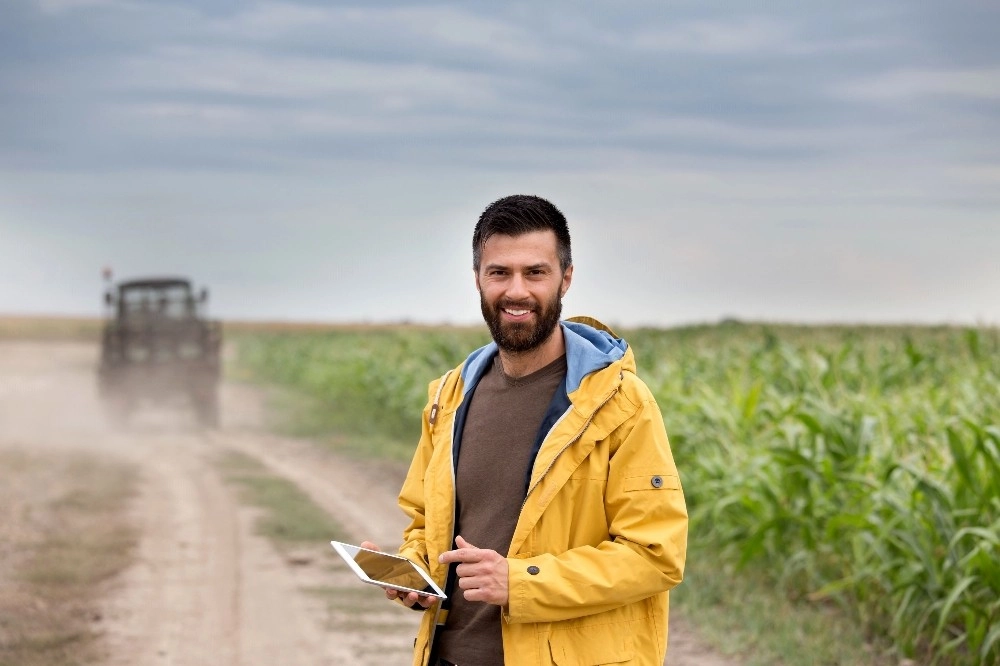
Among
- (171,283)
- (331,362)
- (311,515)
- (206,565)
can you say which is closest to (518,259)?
(206,565)

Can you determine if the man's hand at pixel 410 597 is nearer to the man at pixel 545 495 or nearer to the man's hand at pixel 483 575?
the man at pixel 545 495

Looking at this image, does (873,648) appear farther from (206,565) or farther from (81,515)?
(81,515)

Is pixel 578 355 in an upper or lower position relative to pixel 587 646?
upper

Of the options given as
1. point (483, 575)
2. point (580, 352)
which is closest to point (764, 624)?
point (580, 352)

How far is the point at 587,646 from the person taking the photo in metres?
2.66

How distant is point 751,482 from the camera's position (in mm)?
8031

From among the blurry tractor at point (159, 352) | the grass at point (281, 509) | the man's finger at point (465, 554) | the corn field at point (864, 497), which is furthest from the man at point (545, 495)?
the blurry tractor at point (159, 352)

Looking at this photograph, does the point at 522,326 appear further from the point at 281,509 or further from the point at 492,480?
the point at 281,509

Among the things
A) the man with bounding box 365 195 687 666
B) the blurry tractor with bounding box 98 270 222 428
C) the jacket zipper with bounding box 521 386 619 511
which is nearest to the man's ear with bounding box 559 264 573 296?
the man with bounding box 365 195 687 666

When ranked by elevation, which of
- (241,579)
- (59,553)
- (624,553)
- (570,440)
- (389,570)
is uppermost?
(570,440)

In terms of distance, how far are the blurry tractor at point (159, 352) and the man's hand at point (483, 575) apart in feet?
60.2

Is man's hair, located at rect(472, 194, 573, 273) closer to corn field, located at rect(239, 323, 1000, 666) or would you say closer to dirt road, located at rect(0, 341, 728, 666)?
corn field, located at rect(239, 323, 1000, 666)

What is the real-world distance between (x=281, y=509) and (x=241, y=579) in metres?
2.88

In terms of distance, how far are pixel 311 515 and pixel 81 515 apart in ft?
7.05
